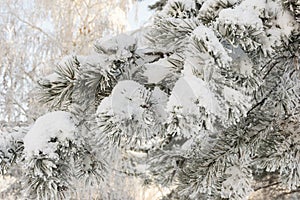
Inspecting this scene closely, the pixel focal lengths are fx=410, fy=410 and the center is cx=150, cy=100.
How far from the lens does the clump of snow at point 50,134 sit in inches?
18.6

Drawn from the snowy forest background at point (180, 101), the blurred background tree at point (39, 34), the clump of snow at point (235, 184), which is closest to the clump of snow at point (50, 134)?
the snowy forest background at point (180, 101)

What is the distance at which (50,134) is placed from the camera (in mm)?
483

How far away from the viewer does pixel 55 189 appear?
0.48m

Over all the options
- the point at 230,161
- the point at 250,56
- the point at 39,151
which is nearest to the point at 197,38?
the point at 250,56

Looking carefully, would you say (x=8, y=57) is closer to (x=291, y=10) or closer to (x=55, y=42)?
(x=55, y=42)

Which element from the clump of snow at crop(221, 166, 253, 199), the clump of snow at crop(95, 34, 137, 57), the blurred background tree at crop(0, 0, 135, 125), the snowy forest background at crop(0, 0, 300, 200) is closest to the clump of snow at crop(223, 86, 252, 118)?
the snowy forest background at crop(0, 0, 300, 200)

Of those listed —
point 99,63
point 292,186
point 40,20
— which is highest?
point 40,20

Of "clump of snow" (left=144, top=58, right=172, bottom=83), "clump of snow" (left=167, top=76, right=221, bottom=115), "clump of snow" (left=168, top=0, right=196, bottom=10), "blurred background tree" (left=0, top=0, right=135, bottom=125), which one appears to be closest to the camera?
"clump of snow" (left=167, top=76, right=221, bottom=115)

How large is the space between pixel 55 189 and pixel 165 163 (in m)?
0.56

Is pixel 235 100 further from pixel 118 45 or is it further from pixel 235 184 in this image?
pixel 235 184

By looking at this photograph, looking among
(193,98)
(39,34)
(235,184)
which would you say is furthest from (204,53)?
(39,34)

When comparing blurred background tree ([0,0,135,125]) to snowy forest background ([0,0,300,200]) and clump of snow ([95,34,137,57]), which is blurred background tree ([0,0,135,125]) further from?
clump of snow ([95,34,137,57])

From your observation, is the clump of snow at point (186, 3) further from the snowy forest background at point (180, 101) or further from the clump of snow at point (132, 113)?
the clump of snow at point (132, 113)

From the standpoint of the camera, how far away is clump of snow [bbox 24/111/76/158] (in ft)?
1.55
